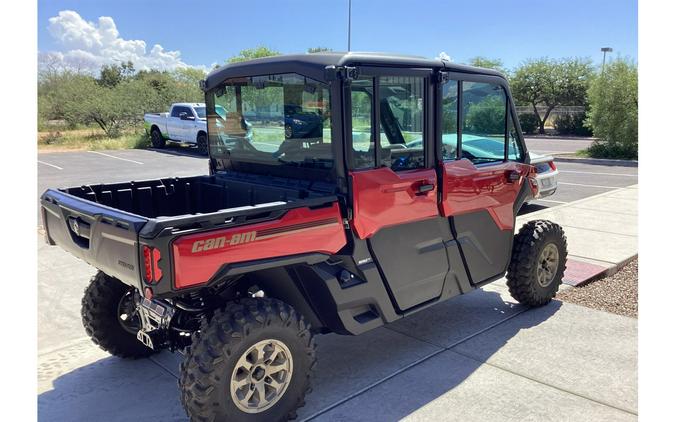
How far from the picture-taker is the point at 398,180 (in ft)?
11.8

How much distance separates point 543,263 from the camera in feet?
16.5

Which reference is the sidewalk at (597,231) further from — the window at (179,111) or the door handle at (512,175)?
the window at (179,111)

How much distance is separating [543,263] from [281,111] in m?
2.85

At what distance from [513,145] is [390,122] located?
1582mm

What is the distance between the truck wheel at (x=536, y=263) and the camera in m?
4.78

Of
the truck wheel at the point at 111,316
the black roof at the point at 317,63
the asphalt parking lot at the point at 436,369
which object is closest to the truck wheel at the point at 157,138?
the asphalt parking lot at the point at 436,369

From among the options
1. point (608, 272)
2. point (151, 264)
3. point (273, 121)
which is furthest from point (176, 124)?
point (151, 264)

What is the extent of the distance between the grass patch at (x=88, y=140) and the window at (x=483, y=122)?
2144 centimetres

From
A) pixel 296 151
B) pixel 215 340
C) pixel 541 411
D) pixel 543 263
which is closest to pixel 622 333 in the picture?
pixel 543 263

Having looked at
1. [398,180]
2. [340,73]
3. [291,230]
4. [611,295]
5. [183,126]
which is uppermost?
[183,126]

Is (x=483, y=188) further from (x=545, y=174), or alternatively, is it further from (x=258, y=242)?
(x=545, y=174)

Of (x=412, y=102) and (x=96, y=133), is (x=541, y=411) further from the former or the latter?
(x=96, y=133)

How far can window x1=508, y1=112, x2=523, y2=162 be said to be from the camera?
4.63 m

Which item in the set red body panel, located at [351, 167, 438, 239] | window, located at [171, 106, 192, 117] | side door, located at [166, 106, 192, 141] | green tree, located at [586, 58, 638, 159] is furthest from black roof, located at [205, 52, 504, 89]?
side door, located at [166, 106, 192, 141]
